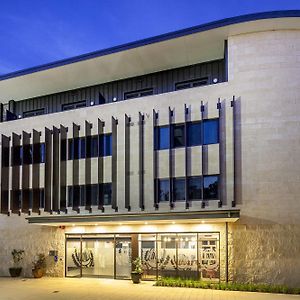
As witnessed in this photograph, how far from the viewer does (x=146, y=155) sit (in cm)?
2478

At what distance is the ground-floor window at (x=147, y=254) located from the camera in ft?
74.3

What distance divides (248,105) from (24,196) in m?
16.0

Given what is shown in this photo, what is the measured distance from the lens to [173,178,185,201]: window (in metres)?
23.7

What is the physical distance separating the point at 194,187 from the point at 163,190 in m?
1.89

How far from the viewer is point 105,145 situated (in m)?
26.3

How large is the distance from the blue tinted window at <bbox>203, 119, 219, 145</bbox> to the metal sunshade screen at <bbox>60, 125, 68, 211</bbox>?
9505mm

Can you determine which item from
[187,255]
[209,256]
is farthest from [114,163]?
[209,256]

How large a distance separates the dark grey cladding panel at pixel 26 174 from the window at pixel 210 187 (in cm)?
1243

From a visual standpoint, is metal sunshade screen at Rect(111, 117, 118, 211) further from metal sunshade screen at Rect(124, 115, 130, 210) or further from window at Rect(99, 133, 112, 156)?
metal sunshade screen at Rect(124, 115, 130, 210)

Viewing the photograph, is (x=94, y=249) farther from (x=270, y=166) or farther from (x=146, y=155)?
(x=270, y=166)

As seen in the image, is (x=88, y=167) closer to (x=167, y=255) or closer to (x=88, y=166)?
(x=88, y=166)

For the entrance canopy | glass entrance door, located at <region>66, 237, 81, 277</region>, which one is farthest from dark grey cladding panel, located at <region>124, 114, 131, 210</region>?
glass entrance door, located at <region>66, 237, 81, 277</region>

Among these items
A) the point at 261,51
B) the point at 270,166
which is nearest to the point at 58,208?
the point at 270,166

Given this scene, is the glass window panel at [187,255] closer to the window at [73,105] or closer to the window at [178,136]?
the window at [178,136]
